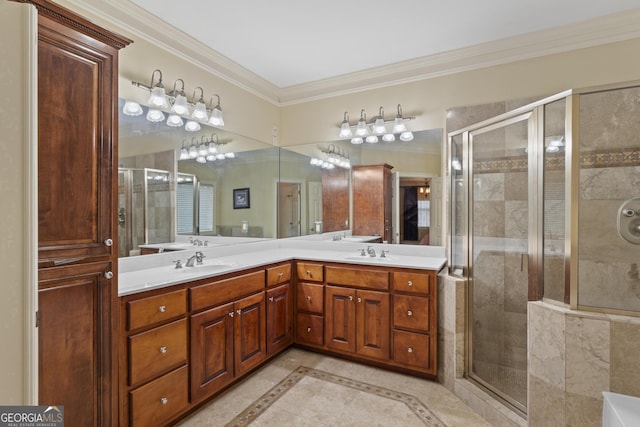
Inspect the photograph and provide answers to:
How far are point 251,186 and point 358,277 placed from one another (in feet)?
4.68

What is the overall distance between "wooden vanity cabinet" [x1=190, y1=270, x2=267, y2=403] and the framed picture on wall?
0.85m

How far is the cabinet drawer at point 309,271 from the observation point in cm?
274

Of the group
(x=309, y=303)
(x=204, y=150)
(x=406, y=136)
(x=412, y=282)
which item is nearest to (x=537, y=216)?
(x=412, y=282)

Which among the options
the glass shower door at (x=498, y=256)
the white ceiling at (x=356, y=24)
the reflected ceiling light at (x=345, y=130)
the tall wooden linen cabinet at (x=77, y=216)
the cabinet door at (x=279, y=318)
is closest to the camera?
the tall wooden linen cabinet at (x=77, y=216)

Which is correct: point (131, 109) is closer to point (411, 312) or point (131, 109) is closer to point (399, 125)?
point (399, 125)

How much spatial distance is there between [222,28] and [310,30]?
0.66 meters

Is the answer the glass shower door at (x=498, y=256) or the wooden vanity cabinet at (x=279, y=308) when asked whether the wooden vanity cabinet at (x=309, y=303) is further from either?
the glass shower door at (x=498, y=256)

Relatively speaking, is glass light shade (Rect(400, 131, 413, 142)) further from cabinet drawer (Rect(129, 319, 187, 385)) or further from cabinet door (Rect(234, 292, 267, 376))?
cabinet drawer (Rect(129, 319, 187, 385))

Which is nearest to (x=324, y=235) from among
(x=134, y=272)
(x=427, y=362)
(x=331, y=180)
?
(x=331, y=180)

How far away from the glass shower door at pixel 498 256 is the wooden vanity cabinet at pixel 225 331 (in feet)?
5.15

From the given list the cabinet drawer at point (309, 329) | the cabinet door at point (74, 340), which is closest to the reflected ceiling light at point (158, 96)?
the cabinet door at point (74, 340)

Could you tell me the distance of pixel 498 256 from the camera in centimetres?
241

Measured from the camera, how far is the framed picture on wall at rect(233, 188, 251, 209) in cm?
302
